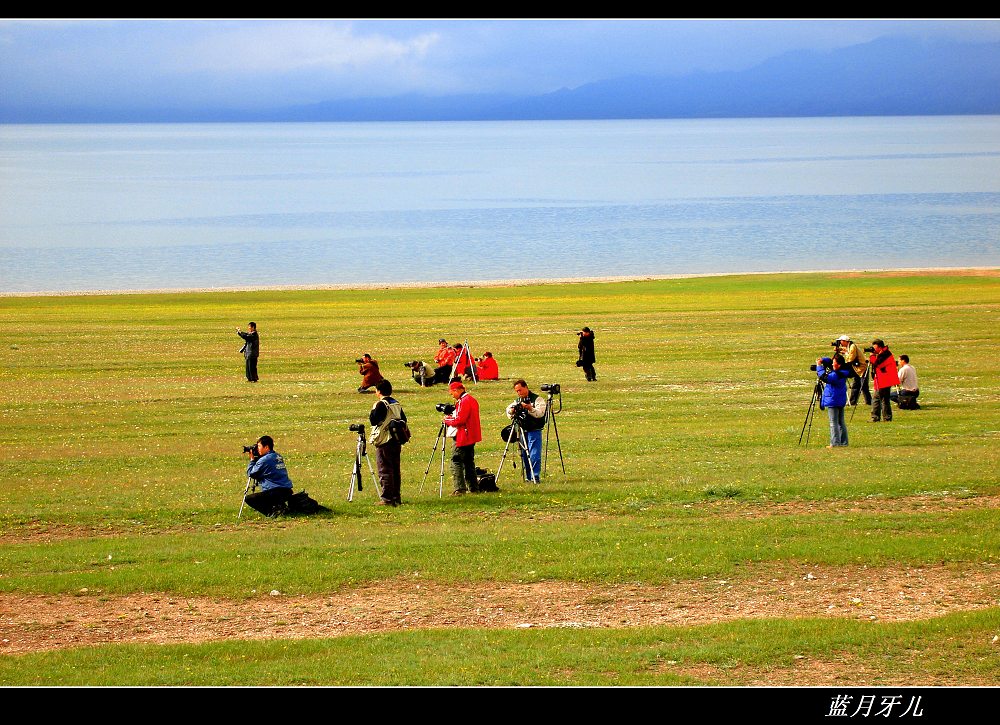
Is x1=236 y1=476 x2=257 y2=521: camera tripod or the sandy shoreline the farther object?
the sandy shoreline

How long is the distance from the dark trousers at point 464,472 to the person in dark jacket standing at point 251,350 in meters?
17.2

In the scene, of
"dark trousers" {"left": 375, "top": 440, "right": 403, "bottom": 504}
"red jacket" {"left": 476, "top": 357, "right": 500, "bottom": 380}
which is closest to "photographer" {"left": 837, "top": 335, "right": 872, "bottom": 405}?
"red jacket" {"left": 476, "top": 357, "right": 500, "bottom": 380}

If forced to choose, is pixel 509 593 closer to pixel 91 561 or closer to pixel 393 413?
pixel 393 413

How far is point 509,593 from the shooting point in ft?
53.1

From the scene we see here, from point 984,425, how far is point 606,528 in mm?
13754

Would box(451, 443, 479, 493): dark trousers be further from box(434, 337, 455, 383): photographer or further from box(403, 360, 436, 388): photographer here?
box(434, 337, 455, 383): photographer

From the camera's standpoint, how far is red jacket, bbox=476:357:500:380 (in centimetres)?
3812

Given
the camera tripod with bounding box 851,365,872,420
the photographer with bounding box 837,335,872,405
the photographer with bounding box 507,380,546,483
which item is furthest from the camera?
the camera tripod with bounding box 851,365,872,420

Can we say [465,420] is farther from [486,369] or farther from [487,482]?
[486,369]

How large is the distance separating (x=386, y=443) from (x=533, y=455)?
3764 mm

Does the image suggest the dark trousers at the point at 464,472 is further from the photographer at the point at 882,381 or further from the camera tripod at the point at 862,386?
the camera tripod at the point at 862,386

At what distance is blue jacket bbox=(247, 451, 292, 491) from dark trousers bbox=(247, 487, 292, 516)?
90mm
